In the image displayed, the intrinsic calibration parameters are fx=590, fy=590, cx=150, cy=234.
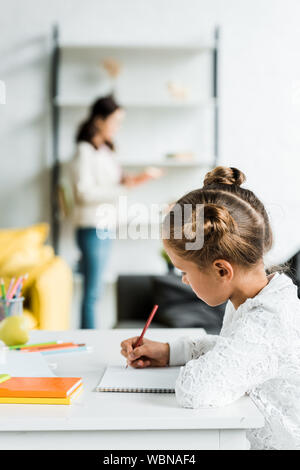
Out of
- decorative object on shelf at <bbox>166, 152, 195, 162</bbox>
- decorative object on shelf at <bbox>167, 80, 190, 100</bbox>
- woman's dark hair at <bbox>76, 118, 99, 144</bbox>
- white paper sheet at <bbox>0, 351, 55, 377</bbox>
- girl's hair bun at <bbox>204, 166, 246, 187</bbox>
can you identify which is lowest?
white paper sheet at <bbox>0, 351, 55, 377</bbox>

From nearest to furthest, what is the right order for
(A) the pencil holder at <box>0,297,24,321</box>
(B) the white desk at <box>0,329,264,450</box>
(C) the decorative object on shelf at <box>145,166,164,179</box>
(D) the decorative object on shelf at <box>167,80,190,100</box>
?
(B) the white desk at <box>0,329,264,450</box>
(A) the pencil holder at <box>0,297,24,321</box>
(C) the decorative object on shelf at <box>145,166,164,179</box>
(D) the decorative object on shelf at <box>167,80,190,100</box>

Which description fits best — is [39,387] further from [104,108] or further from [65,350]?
[104,108]

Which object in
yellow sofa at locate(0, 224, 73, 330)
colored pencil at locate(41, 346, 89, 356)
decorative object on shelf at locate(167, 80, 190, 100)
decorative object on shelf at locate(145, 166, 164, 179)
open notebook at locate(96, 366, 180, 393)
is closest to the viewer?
open notebook at locate(96, 366, 180, 393)

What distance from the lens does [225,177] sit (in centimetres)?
91

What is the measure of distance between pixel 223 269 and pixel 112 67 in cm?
259

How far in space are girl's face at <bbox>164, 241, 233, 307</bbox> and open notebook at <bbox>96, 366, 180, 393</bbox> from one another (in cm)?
13

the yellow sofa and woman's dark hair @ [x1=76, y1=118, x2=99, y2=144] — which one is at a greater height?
woman's dark hair @ [x1=76, y1=118, x2=99, y2=144]

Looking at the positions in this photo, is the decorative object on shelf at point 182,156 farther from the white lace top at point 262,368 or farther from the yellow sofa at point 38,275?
the white lace top at point 262,368

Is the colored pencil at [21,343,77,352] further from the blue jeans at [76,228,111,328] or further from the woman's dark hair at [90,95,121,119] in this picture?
the woman's dark hair at [90,95,121,119]

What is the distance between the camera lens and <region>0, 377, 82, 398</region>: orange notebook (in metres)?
0.71

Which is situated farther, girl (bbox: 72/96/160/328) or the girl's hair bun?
girl (bbox: 72/96/160/328)

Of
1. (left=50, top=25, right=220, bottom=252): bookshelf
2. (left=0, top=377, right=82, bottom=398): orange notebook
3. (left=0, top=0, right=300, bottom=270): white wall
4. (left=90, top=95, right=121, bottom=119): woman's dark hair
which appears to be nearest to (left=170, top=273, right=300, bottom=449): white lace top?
(left=0, top=377, right=82, bottom=398): orange notebook

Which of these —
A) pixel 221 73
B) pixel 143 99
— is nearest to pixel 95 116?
pixel 143 99
